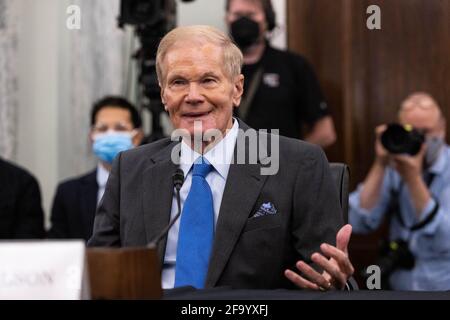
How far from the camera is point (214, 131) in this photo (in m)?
2.19

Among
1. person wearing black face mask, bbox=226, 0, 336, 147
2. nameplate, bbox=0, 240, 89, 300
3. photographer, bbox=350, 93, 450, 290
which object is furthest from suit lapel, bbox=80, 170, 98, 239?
nameplate, bbox=0, 240, 89, 300

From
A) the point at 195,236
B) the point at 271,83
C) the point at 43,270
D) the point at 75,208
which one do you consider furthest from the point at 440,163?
the point at 43,270

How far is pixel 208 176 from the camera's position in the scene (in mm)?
2141

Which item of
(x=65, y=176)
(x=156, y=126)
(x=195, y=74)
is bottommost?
(x=65, y=176)

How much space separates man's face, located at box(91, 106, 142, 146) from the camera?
12.7 feet

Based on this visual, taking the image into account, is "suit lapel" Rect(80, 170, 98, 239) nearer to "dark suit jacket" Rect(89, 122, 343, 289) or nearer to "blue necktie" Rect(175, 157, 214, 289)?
"dark suit jacket" Rect(89, 122, 343, 289)

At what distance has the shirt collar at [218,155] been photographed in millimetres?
2152

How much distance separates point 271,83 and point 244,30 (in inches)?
9.6

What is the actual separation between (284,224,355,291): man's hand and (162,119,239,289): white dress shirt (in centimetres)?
28

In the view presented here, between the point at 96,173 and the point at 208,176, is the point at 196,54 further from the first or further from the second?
the point at 96,173
